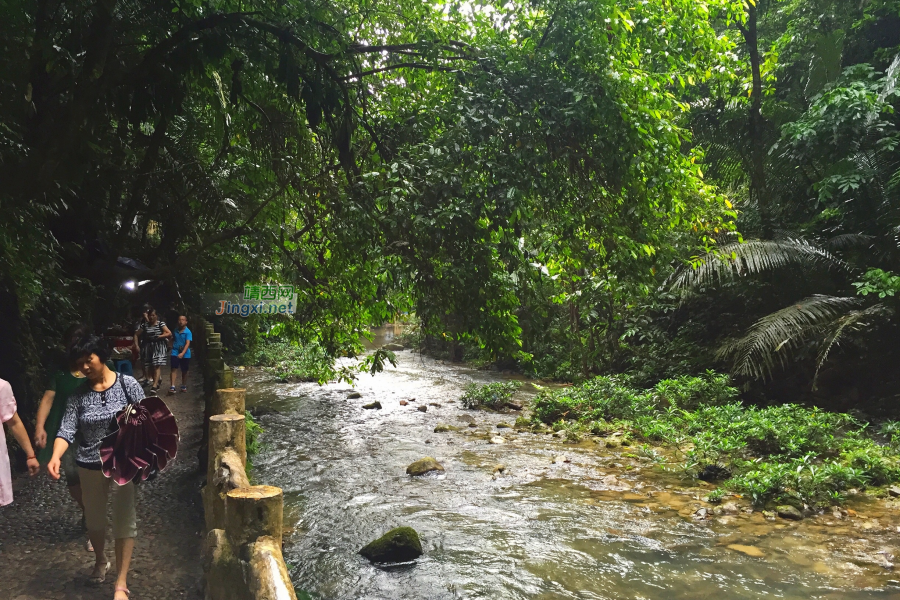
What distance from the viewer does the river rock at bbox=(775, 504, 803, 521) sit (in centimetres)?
668

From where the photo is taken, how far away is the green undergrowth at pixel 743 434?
23.6ft

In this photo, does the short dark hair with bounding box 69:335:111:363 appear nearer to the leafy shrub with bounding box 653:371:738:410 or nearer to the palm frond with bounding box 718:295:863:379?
the palm frond with bounding box 718:295:863:379

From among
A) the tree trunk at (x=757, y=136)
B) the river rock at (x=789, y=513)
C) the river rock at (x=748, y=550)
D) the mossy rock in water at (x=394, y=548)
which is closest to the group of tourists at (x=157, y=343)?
the mossy rock in water at (x=394, y=548)

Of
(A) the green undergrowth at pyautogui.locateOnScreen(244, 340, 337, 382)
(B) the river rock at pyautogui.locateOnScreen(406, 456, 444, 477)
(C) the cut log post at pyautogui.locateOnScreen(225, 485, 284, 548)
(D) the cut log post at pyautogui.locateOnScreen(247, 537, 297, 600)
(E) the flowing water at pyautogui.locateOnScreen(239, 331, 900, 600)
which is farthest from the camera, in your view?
(A) the green undergrowth at pyautogui.locateOnScreen(244, 340, 337, 382)

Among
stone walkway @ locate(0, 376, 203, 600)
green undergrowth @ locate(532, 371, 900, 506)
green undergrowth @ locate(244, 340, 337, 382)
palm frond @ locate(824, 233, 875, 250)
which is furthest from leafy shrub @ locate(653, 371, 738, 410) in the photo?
green undergrowth @ locate(244, 340, 337, 382)

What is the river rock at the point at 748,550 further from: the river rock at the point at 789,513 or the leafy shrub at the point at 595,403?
the leafy shrub at the point at 595,403

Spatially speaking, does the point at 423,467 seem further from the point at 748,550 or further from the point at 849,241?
the point at 849,241

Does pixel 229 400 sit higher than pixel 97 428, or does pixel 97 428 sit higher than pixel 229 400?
pixel 97 428

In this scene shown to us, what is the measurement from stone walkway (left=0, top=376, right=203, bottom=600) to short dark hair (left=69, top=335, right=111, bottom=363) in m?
1.55

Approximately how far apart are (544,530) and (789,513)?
8.40 feet

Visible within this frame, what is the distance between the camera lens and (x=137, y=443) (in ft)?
11.7

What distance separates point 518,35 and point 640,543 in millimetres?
4950

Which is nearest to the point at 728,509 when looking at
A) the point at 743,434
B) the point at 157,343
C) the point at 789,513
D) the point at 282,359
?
the point at 789,513

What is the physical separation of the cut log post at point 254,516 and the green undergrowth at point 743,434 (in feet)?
19.4
